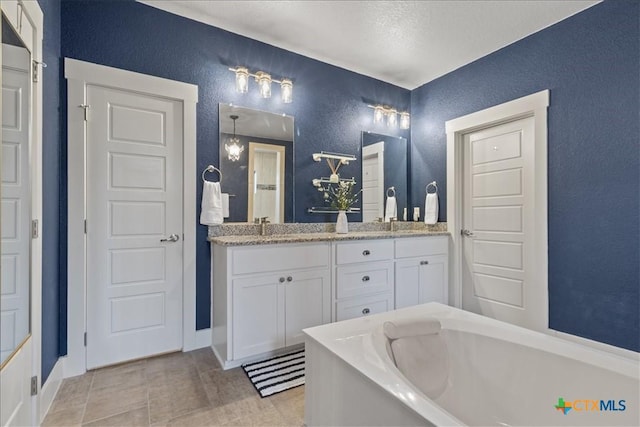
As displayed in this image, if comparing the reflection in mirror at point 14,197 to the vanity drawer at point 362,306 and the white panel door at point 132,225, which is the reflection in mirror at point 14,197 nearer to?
the white panel door at point 132,225

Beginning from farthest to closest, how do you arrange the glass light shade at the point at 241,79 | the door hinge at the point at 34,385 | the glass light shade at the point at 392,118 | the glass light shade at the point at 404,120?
the glass light shade at the point at 404,120
the glass light shade at the point at 392,118
the glass light shade at the point at 241,79
the door hinge at the point at 34,385

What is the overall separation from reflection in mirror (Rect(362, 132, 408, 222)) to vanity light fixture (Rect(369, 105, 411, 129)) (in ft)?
0.51

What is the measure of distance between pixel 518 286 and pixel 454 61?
2299mm

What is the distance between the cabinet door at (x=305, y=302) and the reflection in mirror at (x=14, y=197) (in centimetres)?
146

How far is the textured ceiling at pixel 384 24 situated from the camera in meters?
2.37


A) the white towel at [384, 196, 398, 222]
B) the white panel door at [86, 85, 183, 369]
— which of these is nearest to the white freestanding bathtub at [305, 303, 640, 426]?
the white panel door at [86, 85, 183, 369]

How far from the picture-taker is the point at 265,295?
7.43 ft

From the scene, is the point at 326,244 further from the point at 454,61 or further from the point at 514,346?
the point at 454,61

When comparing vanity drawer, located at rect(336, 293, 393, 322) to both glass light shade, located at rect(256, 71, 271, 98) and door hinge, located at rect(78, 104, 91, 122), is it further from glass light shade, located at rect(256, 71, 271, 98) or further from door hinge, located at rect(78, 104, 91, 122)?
door hinge, located at rect(78, 104, 91, 122)

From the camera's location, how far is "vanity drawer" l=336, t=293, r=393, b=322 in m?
2.59

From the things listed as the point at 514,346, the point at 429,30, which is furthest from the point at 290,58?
the point at 514,346

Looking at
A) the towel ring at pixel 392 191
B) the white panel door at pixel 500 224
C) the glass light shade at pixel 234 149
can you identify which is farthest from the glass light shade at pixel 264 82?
the white panel door at pixel 500 224

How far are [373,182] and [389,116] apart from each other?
0.80 meters

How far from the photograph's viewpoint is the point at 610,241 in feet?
7.41
